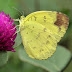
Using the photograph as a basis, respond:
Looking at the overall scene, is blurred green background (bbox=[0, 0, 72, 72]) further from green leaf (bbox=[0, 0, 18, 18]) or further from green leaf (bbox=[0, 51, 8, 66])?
green leaf (bbox=[0, 51, 8, 66])

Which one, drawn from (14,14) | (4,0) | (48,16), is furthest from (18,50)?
(48,16)

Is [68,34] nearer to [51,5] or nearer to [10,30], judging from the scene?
[51,5]

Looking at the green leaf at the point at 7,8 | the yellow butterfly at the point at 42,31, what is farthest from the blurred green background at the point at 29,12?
the yellow butterfly at the point at 42,31

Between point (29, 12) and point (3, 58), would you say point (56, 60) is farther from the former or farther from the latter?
point (3, 58)

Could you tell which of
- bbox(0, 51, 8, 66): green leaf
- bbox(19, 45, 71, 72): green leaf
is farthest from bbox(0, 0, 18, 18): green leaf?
bbox(0, 51, 8, 66): green leaf

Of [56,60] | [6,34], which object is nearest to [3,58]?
[6,34]

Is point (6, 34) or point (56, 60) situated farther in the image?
point (56, 60)
